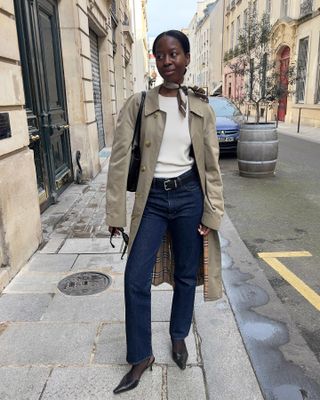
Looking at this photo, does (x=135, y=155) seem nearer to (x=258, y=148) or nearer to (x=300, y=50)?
(x=258, y=148)

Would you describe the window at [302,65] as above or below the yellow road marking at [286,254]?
above

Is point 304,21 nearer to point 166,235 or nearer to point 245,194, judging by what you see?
point 245,194

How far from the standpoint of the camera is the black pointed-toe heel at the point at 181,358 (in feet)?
7.57

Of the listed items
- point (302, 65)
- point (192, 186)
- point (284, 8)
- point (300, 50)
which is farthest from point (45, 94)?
point (284, 8)

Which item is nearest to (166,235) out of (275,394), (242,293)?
(275,394)

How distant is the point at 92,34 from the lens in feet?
32.9

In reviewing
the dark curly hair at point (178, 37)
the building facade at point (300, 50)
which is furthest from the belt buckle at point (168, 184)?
the building facade at point (300, 50)

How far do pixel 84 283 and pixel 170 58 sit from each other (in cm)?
224

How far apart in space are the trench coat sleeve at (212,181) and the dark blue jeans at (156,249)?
0.05 meters

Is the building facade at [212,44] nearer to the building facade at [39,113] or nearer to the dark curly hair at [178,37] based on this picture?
the building facade at [39,113]

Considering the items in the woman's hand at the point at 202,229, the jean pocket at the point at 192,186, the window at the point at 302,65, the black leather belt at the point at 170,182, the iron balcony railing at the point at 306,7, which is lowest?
the woman's hand at the point at 202,229

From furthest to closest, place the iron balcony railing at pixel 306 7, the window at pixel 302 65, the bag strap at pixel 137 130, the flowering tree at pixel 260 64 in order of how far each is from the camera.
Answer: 1. the window at pixel 302 65
2. the iron balcony railing at pixel 306 7
3. the flowering tree at pixel 260 64
4. the bag strap at pixel 137 130

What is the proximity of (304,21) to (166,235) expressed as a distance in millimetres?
21600

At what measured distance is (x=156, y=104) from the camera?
2.01m
